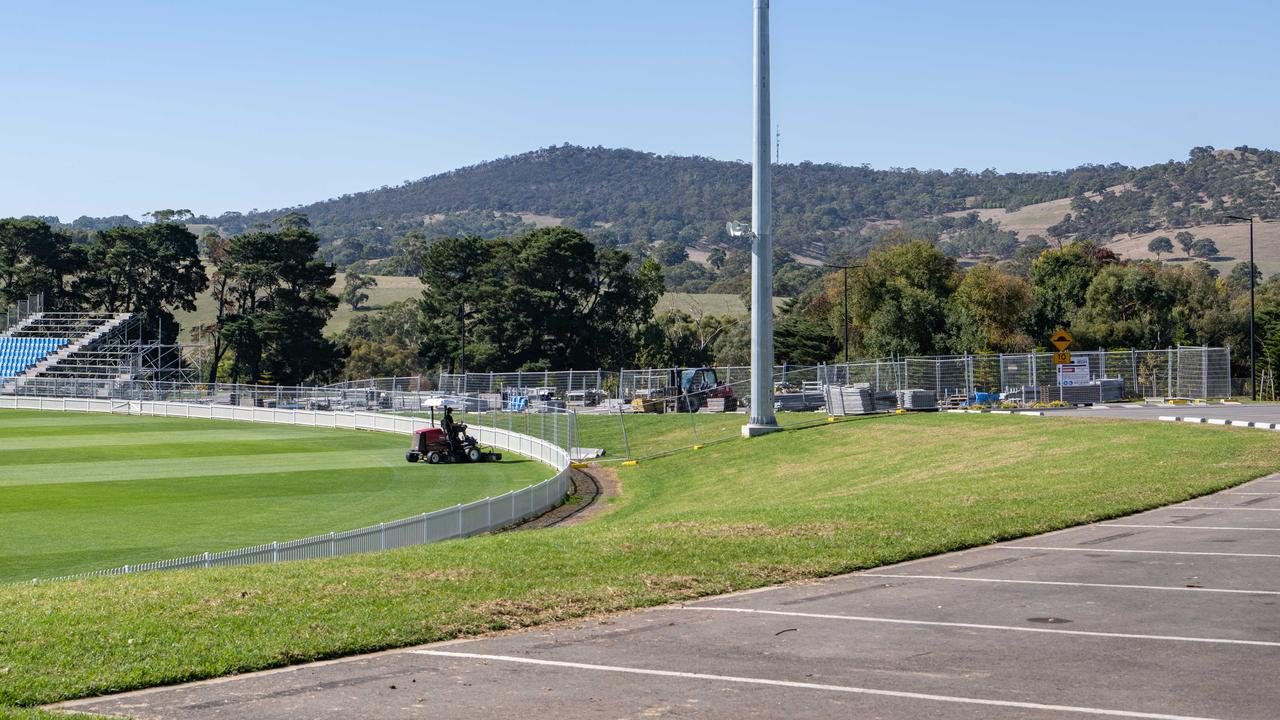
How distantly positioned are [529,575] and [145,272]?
12506 centimetres

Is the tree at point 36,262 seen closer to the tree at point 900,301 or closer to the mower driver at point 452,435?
the tree at point 900,301

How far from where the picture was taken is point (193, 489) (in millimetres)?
35969

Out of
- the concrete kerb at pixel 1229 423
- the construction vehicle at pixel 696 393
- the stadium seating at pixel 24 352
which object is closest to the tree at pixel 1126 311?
the construction vehicle at pixel 696 393

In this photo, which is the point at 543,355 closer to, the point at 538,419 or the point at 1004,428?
the point at 538,419

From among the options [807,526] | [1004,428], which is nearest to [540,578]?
[807,526]

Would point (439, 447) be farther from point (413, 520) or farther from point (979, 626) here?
point (979, 626)

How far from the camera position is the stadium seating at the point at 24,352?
348ft

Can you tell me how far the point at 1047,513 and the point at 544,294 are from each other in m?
96.3

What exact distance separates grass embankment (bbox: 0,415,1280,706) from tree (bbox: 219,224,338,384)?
95092 mm

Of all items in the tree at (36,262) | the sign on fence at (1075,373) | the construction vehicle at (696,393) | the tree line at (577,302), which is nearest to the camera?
the sign on fence at (1075,373)

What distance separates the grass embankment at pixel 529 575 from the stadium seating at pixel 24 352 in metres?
95.3

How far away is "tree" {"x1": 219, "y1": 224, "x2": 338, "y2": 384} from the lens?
380 feet

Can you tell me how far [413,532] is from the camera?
21.1 metres

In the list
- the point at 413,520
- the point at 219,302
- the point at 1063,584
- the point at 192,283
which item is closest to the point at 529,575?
the point at 1063,584
